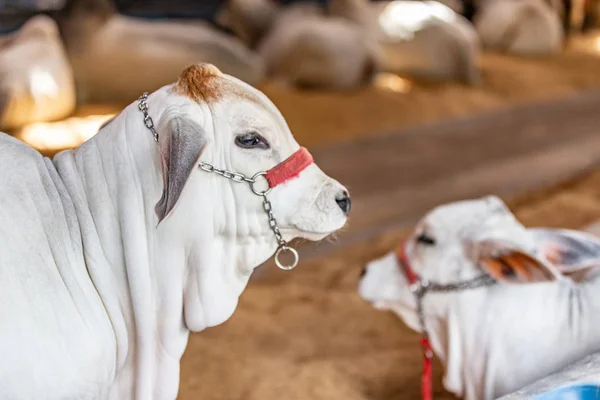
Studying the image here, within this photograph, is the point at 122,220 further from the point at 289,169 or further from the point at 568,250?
the point at 568,250

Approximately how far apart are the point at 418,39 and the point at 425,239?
4.09m

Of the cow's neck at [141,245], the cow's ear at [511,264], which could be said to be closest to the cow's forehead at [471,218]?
the cow's ear at [511,264]

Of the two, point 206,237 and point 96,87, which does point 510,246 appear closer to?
point 206,237

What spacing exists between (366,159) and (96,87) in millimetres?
1732

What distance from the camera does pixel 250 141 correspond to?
4.42ft

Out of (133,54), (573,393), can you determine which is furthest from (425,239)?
(133,54)

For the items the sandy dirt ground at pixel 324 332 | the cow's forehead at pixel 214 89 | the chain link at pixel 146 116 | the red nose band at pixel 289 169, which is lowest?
the sandy dirt ground at pixel 324 332

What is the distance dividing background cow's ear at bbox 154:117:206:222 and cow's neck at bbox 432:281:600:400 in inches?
44.8

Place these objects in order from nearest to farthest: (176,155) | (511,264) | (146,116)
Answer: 1. (176,155)
2. (146,116)
3. (511,264)

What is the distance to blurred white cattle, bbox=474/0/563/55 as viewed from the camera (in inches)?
276

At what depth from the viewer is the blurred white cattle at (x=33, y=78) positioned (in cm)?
397

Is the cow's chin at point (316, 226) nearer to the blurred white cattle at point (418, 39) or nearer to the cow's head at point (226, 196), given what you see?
the cow's head at point (226, 196)

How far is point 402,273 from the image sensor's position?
7.41 feet

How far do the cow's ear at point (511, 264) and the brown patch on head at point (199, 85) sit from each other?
100 centimetres
